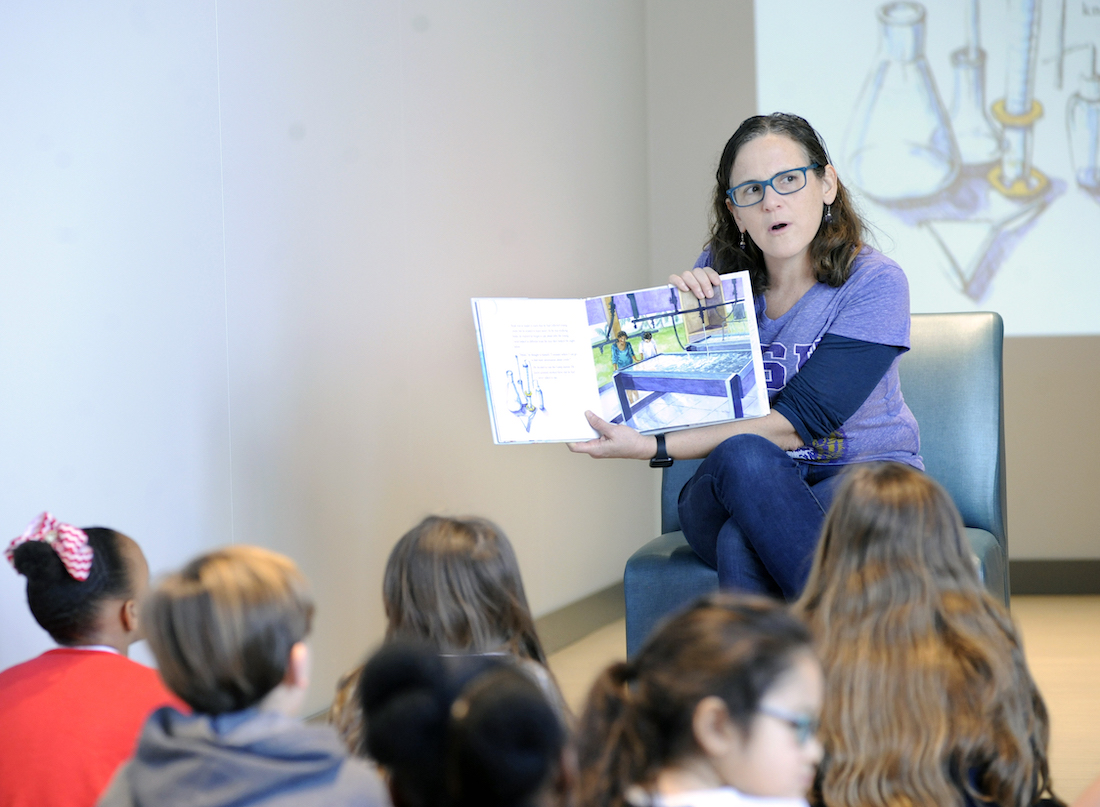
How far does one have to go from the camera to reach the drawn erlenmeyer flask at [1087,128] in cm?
402

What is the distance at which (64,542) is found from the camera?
1.50m

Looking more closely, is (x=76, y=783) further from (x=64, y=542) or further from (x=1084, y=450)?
(x=1084, y=450)

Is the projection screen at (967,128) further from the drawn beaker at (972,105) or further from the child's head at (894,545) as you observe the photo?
the child's head at (894,545)

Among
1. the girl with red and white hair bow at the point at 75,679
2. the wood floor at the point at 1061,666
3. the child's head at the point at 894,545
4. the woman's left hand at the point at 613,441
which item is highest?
the woman's left hand at the point at 613,441

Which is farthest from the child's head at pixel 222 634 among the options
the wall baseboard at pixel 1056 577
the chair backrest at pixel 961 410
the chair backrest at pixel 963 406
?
the wall baseboard at pixel 1056 577

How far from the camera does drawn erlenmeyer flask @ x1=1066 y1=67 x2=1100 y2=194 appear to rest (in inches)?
158

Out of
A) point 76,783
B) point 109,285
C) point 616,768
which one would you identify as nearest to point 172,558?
point 109,285

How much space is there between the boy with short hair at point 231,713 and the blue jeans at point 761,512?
1033mm

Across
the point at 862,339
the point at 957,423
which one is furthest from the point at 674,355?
the point at 957,423

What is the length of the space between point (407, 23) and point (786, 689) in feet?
7.66

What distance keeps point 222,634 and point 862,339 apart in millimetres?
1455

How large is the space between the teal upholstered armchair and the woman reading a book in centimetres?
29

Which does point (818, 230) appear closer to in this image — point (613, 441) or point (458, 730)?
point (613, 441)

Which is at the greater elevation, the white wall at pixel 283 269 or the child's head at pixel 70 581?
the white wall at pixel 283 269
